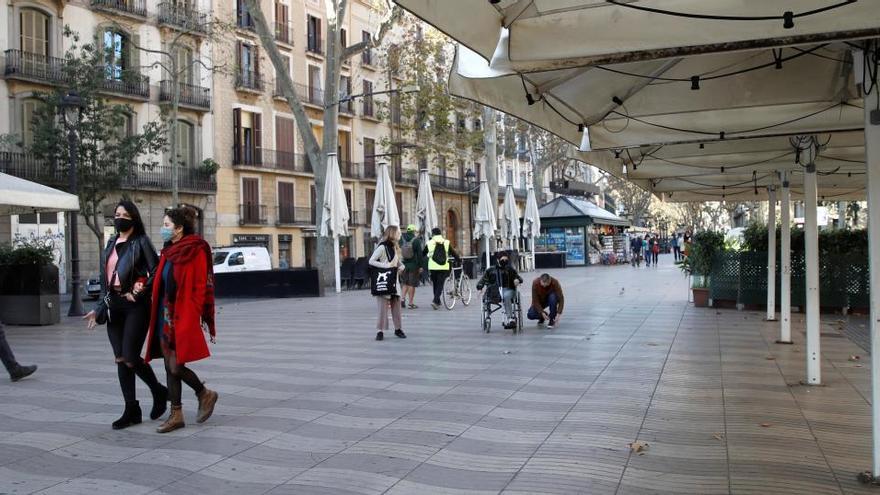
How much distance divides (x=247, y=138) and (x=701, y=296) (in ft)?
98.4

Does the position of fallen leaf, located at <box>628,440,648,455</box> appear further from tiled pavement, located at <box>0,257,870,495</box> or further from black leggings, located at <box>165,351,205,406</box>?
black leggings, located at <box>165,351,205,406</box>

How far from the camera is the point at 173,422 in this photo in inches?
226

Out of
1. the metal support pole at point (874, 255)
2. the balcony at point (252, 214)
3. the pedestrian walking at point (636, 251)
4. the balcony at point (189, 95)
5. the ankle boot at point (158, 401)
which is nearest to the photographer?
the metal support pole at point (874, 255)

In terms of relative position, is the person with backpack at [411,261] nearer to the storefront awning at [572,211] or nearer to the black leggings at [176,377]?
the black leggings at [176,377]

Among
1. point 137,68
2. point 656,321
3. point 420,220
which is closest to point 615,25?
point 656,321

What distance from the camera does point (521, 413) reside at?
6227 millimetres

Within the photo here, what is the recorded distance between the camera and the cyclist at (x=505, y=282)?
1198 cm

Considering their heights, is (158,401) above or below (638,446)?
above

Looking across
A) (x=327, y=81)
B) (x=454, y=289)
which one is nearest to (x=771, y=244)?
(x=454, y=289)

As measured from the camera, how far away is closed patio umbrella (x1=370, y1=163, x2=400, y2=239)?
2319 centimetres

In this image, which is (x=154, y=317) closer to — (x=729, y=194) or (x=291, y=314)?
(x=291, y=314)

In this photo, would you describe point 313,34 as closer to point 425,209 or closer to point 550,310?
point 425,209

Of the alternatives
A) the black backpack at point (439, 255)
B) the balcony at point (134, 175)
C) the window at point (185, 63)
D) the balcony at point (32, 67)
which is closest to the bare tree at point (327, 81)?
the balcony at point (134, 175)

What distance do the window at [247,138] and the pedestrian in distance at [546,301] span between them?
97.3 feet
